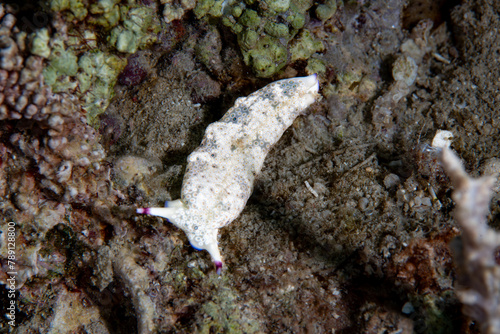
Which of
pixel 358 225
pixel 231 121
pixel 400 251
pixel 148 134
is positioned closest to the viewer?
pixel 400 251

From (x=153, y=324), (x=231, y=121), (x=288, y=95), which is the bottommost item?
(x=153, y=324)

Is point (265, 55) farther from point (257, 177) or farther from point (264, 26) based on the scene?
point (257, 177)

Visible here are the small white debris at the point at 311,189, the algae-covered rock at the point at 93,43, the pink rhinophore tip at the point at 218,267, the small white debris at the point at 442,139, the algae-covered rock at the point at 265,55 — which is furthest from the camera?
the algae-covered rock at the point at 265,55

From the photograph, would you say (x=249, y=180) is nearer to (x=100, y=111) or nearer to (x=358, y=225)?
(x=358, y=225)

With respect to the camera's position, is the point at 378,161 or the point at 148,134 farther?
the point at 148,134

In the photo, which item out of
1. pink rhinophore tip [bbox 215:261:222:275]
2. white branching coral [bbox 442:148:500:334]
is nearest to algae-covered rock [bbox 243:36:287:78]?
pink rhinophore tip [bbox 215:261:222:275]

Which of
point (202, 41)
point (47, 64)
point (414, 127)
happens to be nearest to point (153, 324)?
point (47, 64)

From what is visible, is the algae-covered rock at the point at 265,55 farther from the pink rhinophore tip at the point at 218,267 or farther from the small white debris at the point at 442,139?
the pink rhinophore tip at the point at 218,267

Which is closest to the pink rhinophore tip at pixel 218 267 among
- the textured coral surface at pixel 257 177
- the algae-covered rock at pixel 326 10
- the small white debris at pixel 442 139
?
the textured coral surface at pixel 257 177
